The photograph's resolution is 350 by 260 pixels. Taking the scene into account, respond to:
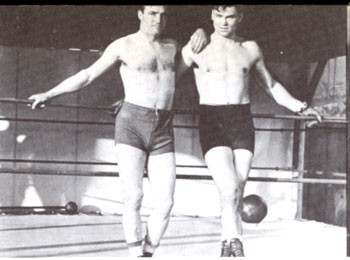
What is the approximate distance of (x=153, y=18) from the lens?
2.49m

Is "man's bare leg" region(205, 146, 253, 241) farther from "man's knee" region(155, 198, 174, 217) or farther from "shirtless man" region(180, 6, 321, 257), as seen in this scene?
"man's knee" region(155, 198, 174, 217)

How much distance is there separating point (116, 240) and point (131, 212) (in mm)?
1246

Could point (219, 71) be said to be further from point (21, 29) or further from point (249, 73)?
point (21, 29)

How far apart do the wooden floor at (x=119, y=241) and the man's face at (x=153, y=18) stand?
125cm

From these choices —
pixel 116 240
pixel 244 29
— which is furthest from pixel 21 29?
pixel 116 240

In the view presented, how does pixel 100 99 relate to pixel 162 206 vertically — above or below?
above

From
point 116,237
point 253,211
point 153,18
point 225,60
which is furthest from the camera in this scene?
point 253,211

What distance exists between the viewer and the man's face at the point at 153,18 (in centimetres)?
247

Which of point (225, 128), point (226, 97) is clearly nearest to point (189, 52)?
point (226, 97)

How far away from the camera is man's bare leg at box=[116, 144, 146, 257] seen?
93.9 inches

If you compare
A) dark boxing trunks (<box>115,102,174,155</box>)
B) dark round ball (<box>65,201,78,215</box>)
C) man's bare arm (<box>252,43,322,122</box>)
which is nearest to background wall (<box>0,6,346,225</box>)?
dark round ball (<box>65,201,78,215</box>)

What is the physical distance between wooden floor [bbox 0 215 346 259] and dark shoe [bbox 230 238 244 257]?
2.12 ft

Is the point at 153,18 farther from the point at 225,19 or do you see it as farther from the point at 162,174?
the point at 162,174

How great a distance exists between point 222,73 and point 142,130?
0.48 m
